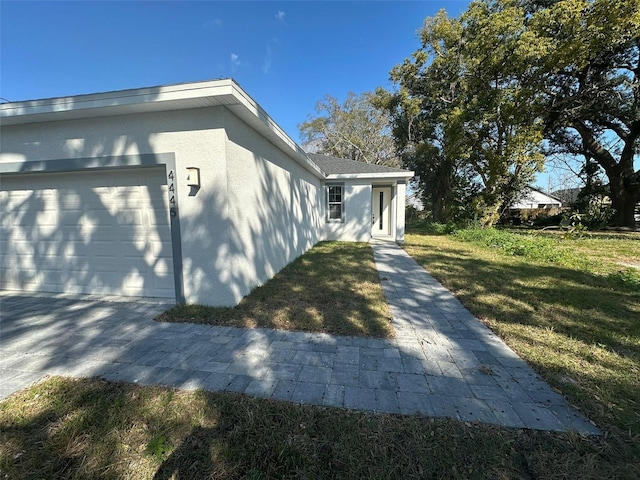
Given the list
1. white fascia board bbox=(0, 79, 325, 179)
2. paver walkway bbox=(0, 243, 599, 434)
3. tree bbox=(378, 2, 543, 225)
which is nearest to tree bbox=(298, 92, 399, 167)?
tree bbox=(378, 2, 543, 225)

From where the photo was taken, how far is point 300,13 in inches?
326

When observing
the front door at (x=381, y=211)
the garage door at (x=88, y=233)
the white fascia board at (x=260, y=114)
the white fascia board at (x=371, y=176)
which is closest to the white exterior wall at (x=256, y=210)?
the white fascia board at (x=260, y=114)

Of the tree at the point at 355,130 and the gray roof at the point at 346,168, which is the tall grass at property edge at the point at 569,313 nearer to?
the gray roof at the point at 346,168

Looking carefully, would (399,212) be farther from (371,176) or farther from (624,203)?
(624,203)

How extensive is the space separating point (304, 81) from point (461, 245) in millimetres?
11459

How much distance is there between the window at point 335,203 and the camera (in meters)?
10.7

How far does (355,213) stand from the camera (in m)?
10.6

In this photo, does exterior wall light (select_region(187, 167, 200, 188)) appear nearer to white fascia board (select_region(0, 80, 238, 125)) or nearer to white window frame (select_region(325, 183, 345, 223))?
white fascia board (select_region(0, 80, 238, 125))

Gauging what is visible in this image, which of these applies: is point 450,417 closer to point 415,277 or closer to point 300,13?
point 415,277

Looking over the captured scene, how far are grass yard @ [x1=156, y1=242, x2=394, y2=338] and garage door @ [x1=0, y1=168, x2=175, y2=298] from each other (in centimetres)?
117

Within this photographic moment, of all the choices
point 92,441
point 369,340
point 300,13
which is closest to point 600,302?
point 369,340

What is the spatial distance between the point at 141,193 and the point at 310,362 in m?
3.61

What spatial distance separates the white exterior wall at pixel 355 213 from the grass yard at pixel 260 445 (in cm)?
903

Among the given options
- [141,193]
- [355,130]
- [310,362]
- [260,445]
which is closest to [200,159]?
[141,193]
